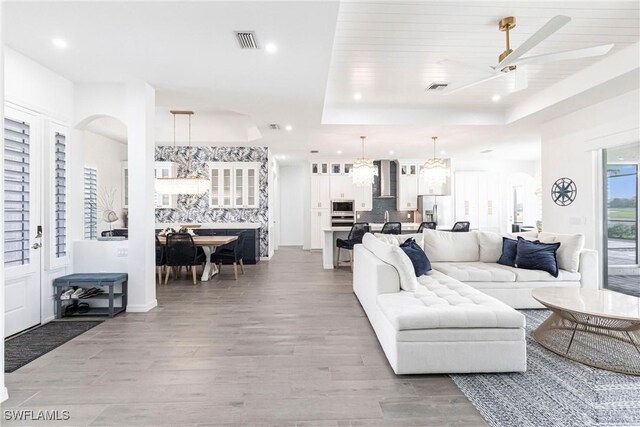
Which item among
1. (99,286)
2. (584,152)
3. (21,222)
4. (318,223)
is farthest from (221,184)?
(584,152)

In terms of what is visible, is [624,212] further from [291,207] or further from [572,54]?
[291,207]

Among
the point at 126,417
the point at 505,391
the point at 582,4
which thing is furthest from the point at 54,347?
the point at 582,4

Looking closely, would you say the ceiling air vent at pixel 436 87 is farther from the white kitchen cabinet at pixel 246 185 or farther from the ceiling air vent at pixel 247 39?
the white kitchen cabinet at pixel 246 185

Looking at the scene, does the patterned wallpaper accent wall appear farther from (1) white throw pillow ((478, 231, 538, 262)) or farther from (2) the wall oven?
(1) white throw pillow ((478, 231, 538, 262))

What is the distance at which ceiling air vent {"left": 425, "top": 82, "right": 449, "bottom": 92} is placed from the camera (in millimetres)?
4809

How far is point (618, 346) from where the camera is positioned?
291cm

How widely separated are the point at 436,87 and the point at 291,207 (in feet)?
24.1

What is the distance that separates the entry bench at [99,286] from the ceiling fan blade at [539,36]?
4.66 meters

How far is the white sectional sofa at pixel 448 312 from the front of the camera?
2.48m

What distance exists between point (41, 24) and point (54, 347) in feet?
9.30

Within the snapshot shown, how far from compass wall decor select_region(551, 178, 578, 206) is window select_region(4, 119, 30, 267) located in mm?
7450

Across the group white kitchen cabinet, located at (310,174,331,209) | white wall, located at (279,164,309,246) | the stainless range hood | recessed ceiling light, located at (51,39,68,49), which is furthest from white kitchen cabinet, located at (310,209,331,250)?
recessed ceiling light, located at (51,39,68,49)

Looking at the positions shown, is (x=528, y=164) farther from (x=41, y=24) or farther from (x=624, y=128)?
(x=41, y=24)

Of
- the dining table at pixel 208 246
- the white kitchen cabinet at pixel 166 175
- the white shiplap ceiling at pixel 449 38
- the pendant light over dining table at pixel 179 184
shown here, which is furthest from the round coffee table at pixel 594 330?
the white kitchen cabinet at pixel 166 175
